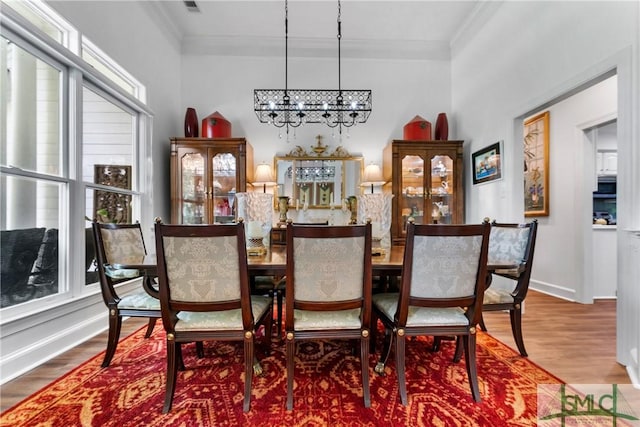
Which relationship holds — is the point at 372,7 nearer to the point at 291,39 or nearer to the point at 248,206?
the point at 291,39

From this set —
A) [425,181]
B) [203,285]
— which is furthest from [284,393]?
[425,181]

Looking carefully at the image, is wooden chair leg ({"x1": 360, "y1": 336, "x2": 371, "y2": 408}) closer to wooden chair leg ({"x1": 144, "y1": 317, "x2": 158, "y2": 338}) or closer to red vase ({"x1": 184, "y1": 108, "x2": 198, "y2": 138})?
wooden chair leg ({"x1": 144, "y1": 317, "x2": 158, "y2": 338})

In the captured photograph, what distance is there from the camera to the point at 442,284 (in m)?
1.33

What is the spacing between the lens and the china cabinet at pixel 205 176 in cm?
341

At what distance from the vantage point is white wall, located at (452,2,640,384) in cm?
167

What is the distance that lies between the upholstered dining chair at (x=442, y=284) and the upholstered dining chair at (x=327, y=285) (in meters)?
0.19

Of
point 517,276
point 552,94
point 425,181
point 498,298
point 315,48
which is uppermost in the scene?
point 315,48

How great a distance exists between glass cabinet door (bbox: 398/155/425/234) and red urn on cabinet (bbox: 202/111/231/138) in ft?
8.01

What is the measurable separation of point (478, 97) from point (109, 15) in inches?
161

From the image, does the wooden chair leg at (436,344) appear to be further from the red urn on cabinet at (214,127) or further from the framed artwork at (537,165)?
the red urn on cabinet at (214,127)

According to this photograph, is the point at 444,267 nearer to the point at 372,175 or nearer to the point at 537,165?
the point at 372,175

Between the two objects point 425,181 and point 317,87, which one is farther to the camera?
point 317,87

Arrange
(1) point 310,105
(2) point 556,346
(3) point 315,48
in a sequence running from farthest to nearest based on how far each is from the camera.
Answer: (3) point 315,48
(1) point 310,105
(2) point 556,346

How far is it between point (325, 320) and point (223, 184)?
2.68 meters
